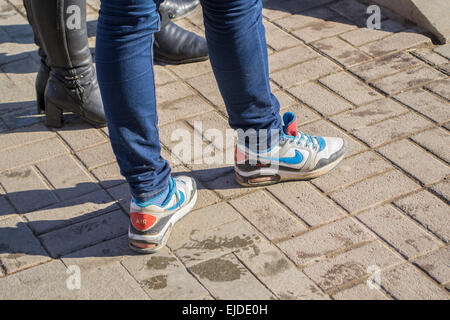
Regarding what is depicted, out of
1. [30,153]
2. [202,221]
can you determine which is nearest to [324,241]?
[202,221]

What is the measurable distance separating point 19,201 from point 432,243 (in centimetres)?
159

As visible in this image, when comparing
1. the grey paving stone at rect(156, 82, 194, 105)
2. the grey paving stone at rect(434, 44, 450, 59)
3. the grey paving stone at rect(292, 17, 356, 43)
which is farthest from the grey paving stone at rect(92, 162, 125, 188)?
the grey paving stone at rect(434, 44, 450, 59)

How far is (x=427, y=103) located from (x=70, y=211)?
5.59 feet

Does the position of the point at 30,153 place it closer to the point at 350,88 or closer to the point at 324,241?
the point at 324,241

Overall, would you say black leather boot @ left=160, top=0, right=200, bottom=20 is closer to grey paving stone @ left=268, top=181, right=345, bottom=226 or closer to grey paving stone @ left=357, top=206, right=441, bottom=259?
grey paving stone @ left=268, top=181, right=345, bottom=226

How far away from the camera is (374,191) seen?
264 cm

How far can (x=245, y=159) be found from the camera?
2.64m

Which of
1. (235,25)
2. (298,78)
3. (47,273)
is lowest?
(47,273)

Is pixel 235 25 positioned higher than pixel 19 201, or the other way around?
pixel 235 25

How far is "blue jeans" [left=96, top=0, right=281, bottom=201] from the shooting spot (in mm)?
2051

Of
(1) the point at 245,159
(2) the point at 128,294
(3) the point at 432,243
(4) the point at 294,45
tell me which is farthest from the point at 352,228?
(4) the point at 294,45

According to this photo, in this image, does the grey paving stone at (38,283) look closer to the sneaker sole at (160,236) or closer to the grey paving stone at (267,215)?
the sneaker sole at (160,236)

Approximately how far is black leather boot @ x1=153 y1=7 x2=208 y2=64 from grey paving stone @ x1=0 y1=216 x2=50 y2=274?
1.39 m

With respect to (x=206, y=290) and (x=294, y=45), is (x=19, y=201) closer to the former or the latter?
(x=206, y=290)
